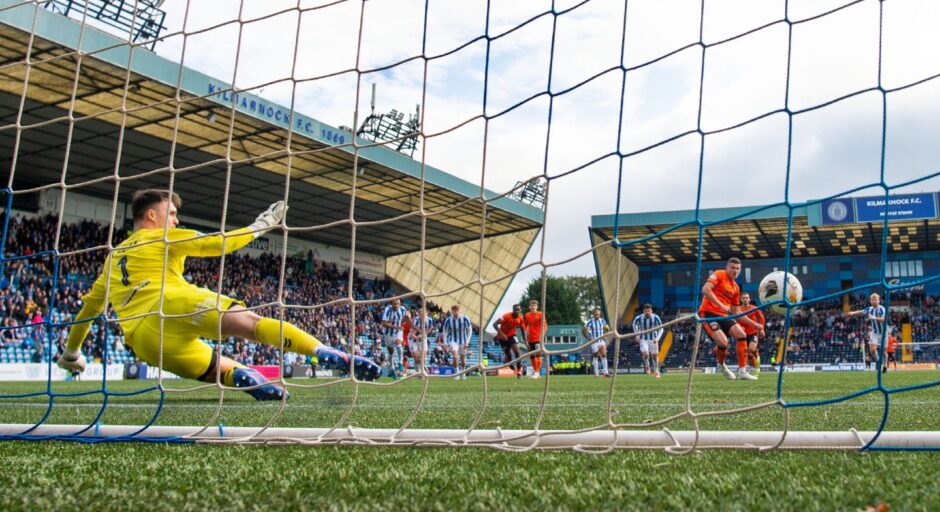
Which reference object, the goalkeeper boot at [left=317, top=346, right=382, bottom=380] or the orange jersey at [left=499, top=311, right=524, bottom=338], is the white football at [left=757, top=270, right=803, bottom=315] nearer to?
the goalkeeper boot at [left=317, top=346, right=382, bottom=380]

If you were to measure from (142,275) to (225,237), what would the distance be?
752 mm

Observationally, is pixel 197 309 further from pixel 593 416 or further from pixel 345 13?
pixel 593 416

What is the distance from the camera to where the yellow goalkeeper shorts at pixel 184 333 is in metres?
4.09

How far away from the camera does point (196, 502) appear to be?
6.28 ft

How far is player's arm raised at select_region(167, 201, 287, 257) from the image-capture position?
3.90m

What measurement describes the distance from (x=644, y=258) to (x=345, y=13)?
33.9m

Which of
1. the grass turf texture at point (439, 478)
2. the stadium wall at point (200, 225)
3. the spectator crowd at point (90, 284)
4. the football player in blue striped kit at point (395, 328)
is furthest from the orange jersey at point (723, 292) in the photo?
the stadium wall at point (200, 225)

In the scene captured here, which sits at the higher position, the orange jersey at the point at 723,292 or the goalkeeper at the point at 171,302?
the orange jersey at the point at 723,292

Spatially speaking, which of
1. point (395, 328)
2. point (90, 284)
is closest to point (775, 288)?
point (395, 328)

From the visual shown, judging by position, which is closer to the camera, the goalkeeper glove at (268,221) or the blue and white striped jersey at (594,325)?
the goalkeeper glove at (268,221)

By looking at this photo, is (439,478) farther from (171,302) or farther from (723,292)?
(723,292)

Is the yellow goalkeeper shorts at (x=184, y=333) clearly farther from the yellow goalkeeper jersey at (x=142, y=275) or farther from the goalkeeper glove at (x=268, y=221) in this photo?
the goalkeeper glove at (x=268, y=221)

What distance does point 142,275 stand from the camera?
432 centimetres

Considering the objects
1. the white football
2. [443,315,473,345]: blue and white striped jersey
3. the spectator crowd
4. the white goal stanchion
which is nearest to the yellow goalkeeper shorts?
the white goal stanchion
